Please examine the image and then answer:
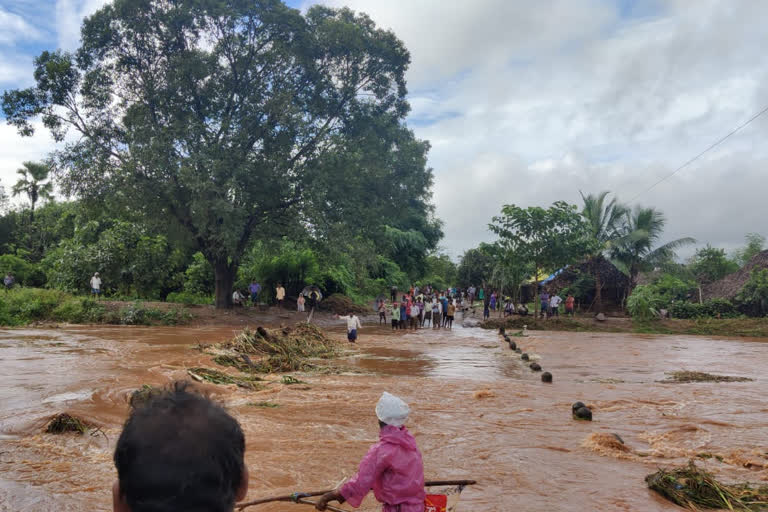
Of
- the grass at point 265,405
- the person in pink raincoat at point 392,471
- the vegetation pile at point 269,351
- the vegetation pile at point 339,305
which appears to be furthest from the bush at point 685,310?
the person in pink raincoat at point 392,471

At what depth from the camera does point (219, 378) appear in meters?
10.8

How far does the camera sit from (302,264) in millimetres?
33219

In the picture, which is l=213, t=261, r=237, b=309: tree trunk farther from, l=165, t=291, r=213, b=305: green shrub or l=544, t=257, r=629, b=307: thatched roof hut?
l=544, t=257, r=629, b=307: thatched roof hut

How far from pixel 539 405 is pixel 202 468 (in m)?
9.42

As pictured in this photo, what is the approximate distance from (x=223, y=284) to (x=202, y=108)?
8.31 m

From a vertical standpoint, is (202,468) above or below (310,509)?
above

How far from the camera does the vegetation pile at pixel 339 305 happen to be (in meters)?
33.5

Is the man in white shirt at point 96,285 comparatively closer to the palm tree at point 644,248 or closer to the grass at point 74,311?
the grass at point 74,311

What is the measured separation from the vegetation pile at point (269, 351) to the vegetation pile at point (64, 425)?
5053 mm

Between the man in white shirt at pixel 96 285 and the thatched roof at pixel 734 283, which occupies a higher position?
the thatched roof at pixel 734 283

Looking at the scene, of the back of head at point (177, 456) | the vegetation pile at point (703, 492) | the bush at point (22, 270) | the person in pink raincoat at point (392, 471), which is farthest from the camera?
the bush at point (22, 270)

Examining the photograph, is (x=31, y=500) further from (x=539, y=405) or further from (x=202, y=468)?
(x=539, y=405)

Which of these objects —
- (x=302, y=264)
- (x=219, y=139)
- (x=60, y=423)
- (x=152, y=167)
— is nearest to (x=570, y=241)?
(x=302, y=264)

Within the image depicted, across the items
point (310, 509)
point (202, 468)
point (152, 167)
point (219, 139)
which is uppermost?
point (219, 139)
